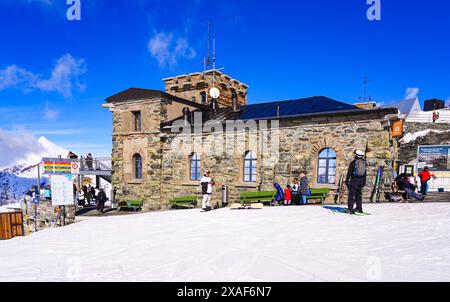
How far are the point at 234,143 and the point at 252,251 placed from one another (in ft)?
28.6

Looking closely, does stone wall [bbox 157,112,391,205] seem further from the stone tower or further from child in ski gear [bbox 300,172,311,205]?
the stone tower

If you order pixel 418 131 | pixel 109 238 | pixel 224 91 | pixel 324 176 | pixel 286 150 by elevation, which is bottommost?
pixel 109 238

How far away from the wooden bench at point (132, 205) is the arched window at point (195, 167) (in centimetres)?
325

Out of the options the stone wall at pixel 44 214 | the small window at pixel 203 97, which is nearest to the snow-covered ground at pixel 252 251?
the stone wall at pixel 44 214

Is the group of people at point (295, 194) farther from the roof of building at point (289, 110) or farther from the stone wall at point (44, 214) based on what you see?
the stone wall at point (44, 214)

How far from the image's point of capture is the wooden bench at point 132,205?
542 inches

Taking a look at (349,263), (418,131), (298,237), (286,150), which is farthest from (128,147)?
(418,131)

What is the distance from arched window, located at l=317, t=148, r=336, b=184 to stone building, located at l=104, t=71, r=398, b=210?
4 cm

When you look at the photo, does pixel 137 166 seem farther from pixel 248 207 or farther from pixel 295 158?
pixel 295 158

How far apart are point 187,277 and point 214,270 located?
41 centimetres

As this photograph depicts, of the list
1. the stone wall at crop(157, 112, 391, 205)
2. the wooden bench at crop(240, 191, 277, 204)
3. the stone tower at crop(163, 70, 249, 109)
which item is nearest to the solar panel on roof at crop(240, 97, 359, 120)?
the stone wall at crop(157, 112, 391, 205)

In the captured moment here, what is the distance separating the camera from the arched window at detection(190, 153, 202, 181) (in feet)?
45.7
